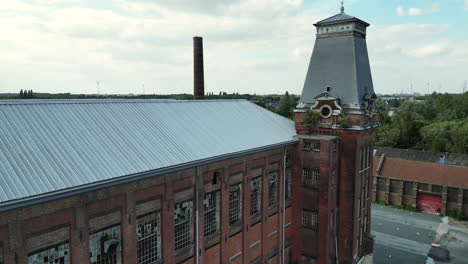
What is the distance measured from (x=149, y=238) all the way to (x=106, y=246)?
221 centimetres

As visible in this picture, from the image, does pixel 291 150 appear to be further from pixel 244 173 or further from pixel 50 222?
pixel 50 222

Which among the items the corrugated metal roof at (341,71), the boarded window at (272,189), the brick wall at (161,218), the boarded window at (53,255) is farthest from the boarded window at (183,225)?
the corrugated metal roof at (341,71)

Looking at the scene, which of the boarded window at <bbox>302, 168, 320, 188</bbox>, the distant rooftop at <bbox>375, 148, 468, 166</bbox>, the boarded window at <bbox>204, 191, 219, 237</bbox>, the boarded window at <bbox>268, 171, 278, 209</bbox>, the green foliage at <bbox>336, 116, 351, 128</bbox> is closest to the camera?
the boarded window at <bbox>204, 191, 219, 237</bbox>

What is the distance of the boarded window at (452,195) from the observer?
138ft

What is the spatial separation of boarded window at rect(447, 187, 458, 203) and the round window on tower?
89.4ft

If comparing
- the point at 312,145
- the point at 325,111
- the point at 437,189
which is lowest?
the point at 437,189

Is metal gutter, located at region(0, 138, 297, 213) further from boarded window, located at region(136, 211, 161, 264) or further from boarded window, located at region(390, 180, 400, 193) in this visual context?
boarded window, located at region(390, 180, 400, 193)

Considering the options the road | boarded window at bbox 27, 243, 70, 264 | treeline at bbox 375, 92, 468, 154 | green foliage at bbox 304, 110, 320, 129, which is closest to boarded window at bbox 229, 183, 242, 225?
green foliage at bbox 304, 110, 320, 129

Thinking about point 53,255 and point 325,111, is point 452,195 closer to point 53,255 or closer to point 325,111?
point 325,111

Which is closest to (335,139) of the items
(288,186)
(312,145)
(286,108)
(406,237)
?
(312,145)

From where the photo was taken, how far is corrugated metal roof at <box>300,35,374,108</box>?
25.3 meters

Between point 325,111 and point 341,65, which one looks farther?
point 341,65

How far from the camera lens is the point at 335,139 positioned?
79.6 ft

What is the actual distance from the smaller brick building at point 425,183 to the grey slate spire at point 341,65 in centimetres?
2324
